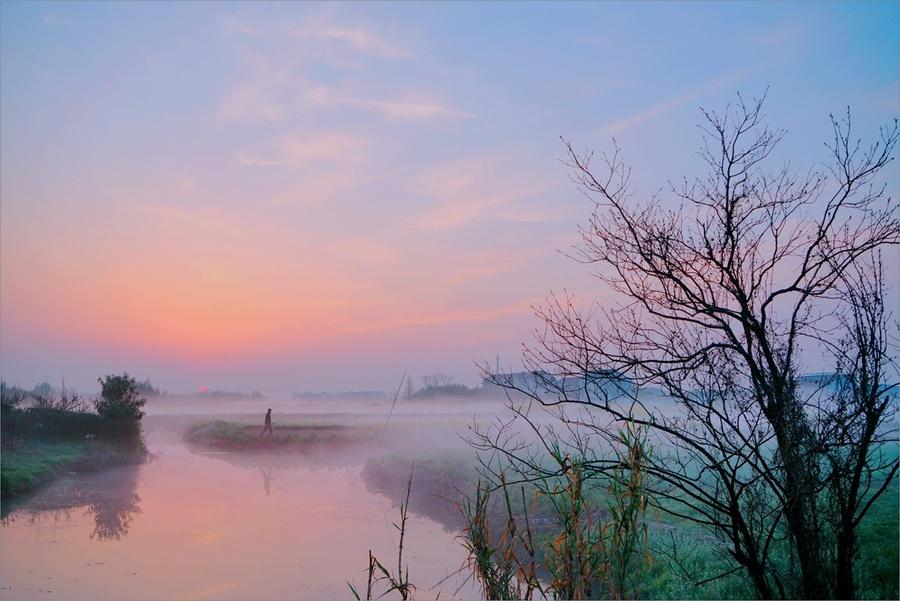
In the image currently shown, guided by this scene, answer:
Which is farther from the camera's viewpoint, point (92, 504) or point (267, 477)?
point (267, 477)

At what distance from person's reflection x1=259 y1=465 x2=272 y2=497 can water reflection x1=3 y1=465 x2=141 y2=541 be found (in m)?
2.72

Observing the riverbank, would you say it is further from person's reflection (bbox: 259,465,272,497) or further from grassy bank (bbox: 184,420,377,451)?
grassy bank (bbox: 184,420,377,451)

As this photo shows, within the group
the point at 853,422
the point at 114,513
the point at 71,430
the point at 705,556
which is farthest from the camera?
the point at 71,430

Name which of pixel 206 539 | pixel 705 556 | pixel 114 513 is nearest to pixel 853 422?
A: pixel 705 556

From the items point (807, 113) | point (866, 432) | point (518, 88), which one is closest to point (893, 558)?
point (866, 432)

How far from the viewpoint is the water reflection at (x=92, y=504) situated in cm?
1099

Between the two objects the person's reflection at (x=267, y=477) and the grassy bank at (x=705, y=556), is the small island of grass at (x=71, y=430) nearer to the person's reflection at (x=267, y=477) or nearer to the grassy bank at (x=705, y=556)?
the person's reflection at (x=267, y=477)

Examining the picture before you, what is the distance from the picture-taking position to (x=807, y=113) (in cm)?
518

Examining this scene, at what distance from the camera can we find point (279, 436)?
854 inches

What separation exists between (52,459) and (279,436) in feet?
27.7

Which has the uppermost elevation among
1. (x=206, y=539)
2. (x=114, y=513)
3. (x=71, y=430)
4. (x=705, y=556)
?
(x=71, y=430)

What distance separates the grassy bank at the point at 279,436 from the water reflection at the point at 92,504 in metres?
6.62

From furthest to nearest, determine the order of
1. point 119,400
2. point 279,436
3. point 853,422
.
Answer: point 279,436, point 119,400, point 853,422

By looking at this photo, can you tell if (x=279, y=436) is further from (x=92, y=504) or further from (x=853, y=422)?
(x=853, y=422)
